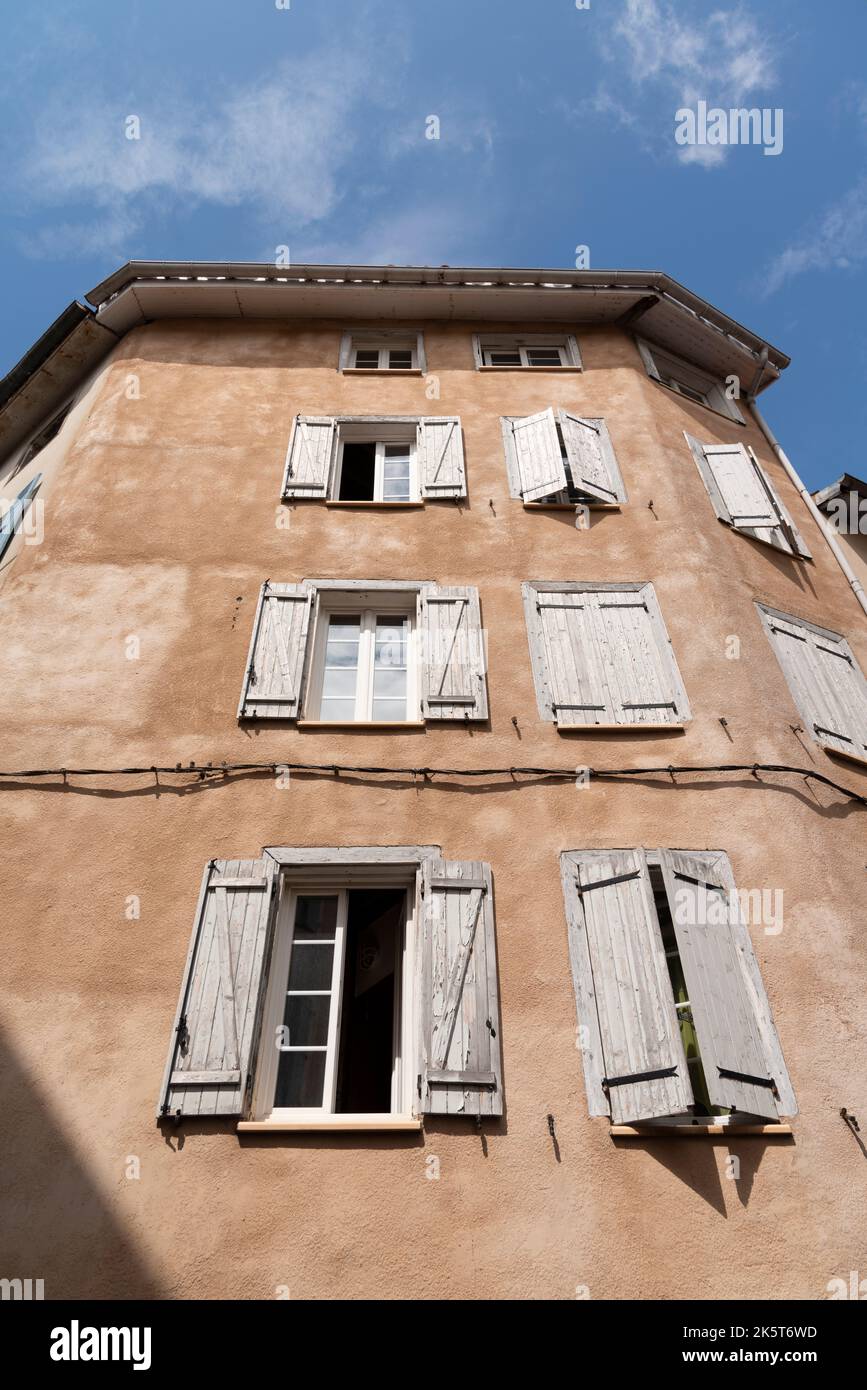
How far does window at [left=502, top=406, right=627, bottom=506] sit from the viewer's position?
29.8ft

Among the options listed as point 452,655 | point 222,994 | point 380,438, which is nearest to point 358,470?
point 380,438

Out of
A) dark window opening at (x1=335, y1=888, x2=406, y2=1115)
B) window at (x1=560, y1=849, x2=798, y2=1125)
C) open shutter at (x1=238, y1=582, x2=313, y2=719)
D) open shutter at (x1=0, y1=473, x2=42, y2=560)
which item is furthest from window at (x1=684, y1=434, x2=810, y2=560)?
open shutter at (x1=0, y1=473, x2=42, y2=560)

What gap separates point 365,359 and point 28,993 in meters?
8.84

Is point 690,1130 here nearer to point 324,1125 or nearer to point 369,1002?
point 324,1125

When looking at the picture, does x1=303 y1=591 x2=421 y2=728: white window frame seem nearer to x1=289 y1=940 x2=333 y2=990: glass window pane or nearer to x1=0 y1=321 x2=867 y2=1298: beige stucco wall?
x1=0 y1=321 x2=867 y2=1298: beige stucco wall

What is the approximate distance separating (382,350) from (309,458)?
2968 millimetres

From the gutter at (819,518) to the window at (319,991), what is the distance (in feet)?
18.6

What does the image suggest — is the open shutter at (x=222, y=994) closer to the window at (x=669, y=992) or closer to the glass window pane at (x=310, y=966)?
the glass window pane at (x=310, y=966)

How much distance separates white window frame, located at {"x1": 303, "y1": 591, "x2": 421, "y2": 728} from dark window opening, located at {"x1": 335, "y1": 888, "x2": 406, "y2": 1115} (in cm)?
150

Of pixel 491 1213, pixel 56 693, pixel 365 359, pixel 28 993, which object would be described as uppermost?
pixel 365 359

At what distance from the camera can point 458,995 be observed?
564 cm
